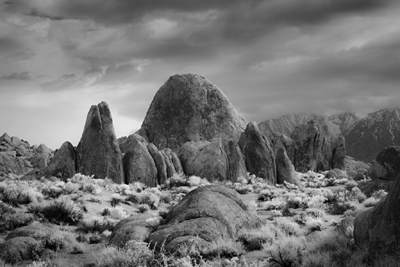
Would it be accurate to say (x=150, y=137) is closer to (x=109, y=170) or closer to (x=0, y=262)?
(x=109, y=170)

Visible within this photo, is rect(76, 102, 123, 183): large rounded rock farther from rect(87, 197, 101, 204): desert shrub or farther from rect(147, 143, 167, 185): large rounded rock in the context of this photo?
rect(87, 197, 101, 204): desert shrub

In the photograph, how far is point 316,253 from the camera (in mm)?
9828

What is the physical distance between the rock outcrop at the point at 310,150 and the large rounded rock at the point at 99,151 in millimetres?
43393

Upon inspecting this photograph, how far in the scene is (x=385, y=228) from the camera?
778cm

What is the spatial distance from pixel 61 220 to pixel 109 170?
14998 mm

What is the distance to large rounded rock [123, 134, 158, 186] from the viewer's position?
34.8m

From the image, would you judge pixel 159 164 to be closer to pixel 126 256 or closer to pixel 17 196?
pixel 17 196

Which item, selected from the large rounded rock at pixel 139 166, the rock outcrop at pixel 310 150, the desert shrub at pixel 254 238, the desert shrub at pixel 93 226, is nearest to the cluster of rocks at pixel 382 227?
the desert shrub at pixel 254 238

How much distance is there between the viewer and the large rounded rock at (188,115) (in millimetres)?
69688

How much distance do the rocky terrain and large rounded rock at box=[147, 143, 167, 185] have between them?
12cm

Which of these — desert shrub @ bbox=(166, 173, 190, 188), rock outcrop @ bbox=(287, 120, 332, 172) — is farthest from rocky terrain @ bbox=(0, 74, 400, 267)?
rock outcrop @ bbox=(287, 120, 332, 172)

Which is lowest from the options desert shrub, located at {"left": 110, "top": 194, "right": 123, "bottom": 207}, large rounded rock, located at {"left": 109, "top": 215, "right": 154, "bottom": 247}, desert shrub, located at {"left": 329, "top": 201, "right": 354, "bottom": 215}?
desert shrub, located at {"left": 329, "top": 201, "right": 354, "bottom": 215}

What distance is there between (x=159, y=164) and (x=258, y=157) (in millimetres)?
13558

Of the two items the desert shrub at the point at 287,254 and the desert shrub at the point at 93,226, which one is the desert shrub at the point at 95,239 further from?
the desert shrub at the point at 287,254
